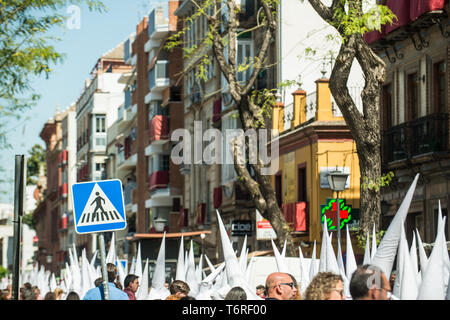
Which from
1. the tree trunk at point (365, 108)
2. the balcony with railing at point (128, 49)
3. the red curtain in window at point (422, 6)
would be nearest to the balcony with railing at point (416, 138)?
the red curtain in window at point (422, 6)

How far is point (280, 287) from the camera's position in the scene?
9523 mm

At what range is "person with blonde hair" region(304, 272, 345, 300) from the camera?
25.0ft

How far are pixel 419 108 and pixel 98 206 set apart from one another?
19.0 metres

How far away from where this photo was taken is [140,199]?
221 feet

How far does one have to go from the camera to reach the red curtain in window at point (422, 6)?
27594 mm

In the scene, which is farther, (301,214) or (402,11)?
(301,214)

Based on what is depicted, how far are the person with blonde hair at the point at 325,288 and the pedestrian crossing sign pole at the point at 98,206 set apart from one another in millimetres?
4624

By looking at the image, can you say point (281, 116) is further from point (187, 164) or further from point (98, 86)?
point (98, 86)

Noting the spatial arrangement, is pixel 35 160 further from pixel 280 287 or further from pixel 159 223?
pixel 280 287

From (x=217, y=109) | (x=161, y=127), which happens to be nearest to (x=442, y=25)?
(x=217, y=109)

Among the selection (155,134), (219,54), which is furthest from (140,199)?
(219,54)

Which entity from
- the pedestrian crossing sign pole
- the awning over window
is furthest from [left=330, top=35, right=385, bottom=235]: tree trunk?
the awning over window

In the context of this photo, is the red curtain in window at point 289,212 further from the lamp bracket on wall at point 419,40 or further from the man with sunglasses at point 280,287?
the man with sunglasses at point 280,287

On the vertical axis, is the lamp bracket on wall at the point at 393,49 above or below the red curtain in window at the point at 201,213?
above
